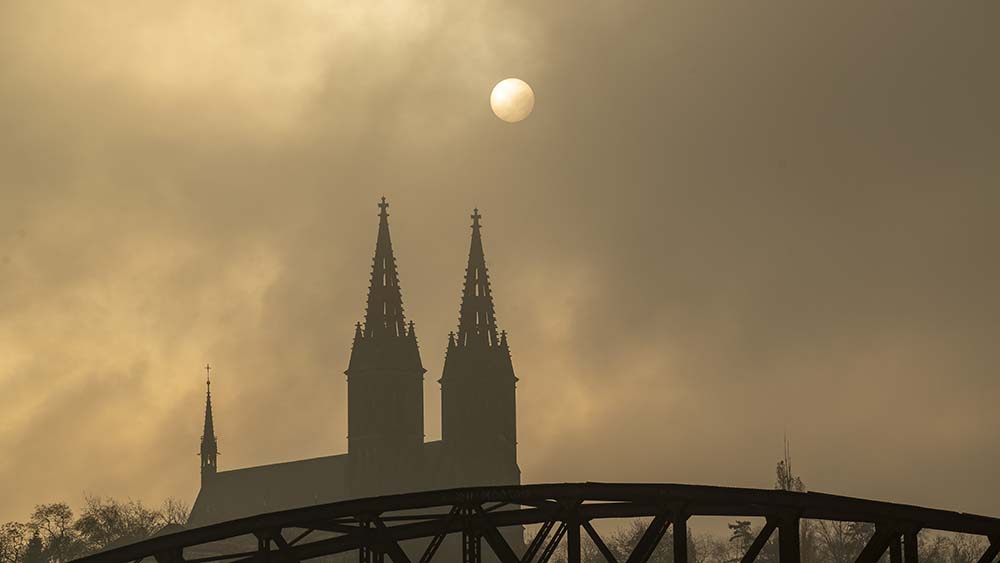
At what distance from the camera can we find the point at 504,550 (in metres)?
28.4

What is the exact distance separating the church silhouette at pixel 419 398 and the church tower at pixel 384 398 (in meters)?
0.07

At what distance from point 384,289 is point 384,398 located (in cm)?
842

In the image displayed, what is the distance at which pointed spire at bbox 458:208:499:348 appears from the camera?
12644 centimetres

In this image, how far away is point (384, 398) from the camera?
410ft

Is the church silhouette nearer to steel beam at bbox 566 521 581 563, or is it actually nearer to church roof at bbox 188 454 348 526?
church roof at bbox 188 454 348 526

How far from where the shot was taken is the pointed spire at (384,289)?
127125 millimetres

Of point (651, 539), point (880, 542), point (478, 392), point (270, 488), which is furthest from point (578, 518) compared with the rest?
point (270, 488)

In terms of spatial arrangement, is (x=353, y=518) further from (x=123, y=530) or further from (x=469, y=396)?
(x=123, y=530)

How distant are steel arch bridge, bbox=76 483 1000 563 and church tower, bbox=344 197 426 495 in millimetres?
96021

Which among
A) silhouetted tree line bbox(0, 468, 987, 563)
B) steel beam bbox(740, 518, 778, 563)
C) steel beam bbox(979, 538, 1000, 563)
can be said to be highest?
silhouetted tree line bbox(0, 468, 987, 563)

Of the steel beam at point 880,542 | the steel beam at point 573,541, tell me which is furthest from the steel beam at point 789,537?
the steel beam at point 573,541

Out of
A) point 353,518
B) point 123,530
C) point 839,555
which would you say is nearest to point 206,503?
point 123,530

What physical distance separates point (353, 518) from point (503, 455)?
97.5 m

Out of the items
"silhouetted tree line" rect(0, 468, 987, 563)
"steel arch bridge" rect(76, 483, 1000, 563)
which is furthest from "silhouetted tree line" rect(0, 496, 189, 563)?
"steel arch bridge" rect(76, 483, 1000, 563)
